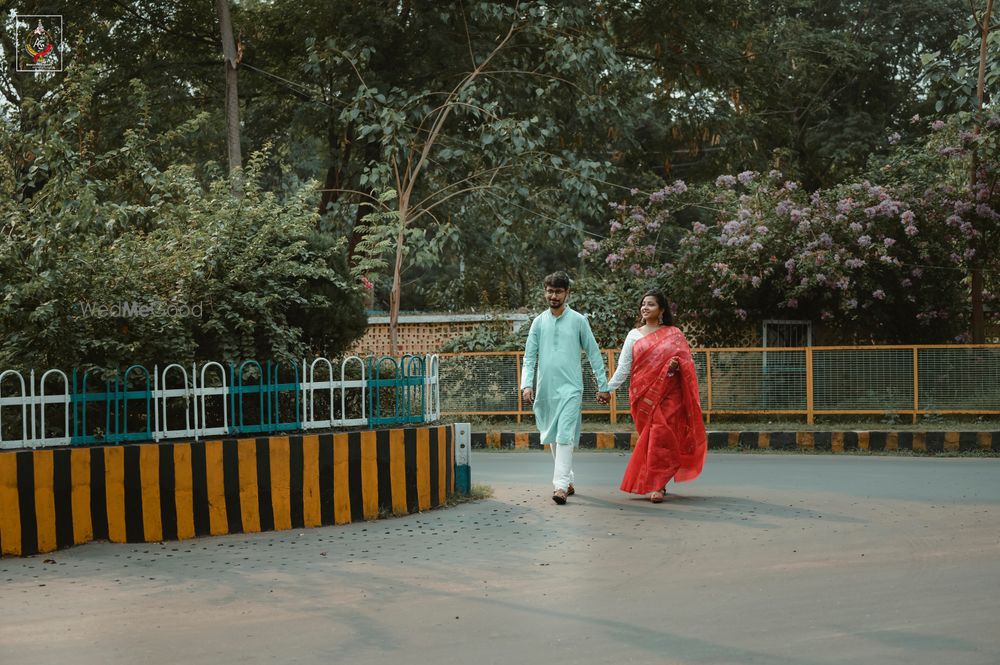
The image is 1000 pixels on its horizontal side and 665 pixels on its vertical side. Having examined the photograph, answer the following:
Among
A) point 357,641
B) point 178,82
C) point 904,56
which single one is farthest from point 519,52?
point 357,641

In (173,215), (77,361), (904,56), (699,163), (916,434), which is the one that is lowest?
(916,434)

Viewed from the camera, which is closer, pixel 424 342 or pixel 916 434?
pixel 916 434

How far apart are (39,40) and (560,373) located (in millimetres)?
13113

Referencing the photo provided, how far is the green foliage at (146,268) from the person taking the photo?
887cm

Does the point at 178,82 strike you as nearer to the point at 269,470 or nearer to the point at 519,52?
the point at 519,52

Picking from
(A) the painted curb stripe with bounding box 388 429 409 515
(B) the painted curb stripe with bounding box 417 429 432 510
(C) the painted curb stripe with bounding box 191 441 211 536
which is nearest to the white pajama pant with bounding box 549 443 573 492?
(B) the painted curb stripe with bounding box 417 429 432 510

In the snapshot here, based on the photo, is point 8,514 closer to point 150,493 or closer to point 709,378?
point 150,493

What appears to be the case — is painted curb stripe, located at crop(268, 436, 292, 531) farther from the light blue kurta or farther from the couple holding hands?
the light blue kurta

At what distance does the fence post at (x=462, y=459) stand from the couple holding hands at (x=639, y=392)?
579 millimetres

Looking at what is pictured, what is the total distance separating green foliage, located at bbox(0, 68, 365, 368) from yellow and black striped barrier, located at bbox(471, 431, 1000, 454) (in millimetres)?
6962

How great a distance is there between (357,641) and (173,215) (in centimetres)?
548

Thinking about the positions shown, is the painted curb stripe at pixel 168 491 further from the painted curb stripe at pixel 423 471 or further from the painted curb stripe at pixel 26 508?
the painted curb stripe at pixel 423 471

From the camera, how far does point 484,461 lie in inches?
589

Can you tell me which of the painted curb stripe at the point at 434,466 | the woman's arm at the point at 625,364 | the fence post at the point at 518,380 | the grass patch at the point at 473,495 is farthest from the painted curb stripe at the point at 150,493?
the fence post at the point at 518,380
